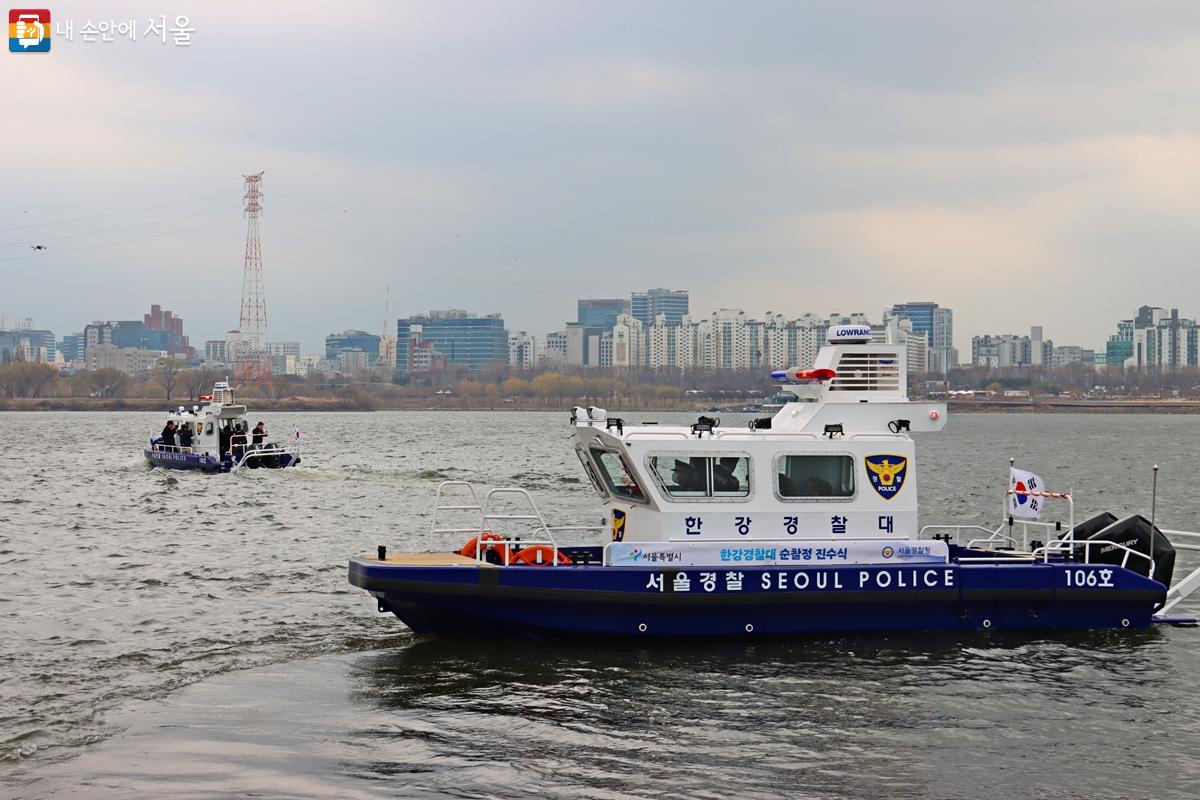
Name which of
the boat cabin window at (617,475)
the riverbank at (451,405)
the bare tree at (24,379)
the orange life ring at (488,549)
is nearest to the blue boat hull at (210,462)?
the orange life ring at (488,549)

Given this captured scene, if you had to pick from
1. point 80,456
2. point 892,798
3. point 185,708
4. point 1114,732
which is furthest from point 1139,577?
point 80,456

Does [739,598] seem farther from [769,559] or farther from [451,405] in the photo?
[451,405]

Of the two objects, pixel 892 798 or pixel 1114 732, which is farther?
pixel 1114 732

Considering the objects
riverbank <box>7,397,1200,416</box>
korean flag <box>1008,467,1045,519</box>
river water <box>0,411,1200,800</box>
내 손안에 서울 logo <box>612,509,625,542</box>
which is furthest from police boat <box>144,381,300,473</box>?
riverbank <box>7,397,1200,416</box>

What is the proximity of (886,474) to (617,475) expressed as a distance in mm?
3034

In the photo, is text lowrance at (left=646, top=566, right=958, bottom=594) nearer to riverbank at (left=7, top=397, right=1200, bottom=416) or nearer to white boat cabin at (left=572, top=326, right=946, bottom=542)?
white boat cabin at (left=572, top=326, right=946, bottom=542)

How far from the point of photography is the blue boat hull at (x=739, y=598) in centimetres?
1345

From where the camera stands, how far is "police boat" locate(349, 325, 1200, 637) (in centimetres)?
1354

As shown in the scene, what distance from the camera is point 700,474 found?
13.9 meters

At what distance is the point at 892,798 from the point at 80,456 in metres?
58.0

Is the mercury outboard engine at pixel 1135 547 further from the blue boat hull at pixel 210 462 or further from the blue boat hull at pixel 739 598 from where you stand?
the blue boat hull at pixel 210 462

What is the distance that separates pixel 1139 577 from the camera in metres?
14.6

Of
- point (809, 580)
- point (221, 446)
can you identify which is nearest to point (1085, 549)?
point (809, 580)

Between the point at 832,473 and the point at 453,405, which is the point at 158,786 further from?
the point at 453,405
